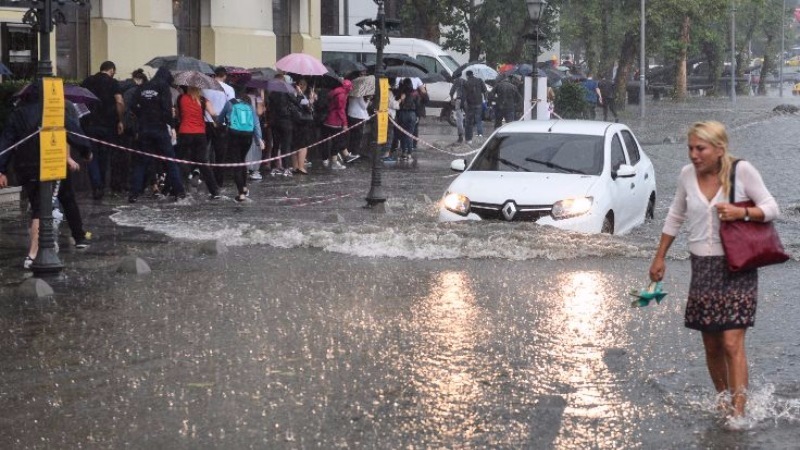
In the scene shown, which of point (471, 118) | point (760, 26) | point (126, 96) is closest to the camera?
point (126, 96)

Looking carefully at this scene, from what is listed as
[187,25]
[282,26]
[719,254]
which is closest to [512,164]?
[719,254]

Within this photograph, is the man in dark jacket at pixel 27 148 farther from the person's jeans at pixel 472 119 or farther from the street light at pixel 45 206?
the person's jeans at pixel 472 119

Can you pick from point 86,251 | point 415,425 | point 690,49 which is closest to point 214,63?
point 86,251

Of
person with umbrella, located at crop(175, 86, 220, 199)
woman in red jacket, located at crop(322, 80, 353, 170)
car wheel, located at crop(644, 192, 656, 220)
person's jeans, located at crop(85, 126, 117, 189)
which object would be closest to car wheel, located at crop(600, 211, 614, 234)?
car wheel, located at crop(644, 192, 656, 220)

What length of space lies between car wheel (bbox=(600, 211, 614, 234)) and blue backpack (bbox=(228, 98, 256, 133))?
21.8 ft

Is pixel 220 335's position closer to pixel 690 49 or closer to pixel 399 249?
pixel 399 249

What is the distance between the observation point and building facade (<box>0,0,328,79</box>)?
25.4 m

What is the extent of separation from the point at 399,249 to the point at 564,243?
1675 mm

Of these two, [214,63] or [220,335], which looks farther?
[214,63]

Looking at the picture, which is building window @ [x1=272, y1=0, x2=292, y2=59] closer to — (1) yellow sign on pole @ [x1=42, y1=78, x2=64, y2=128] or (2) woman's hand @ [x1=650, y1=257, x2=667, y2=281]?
(1) yellow sign on pole @ [x1=42, y1=78, x2=64, y2=128]

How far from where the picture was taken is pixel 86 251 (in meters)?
14.9

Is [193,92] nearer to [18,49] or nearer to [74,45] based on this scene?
[18,49]

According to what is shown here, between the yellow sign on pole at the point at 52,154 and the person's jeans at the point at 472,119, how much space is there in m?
21.7

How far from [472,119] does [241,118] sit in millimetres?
14576
